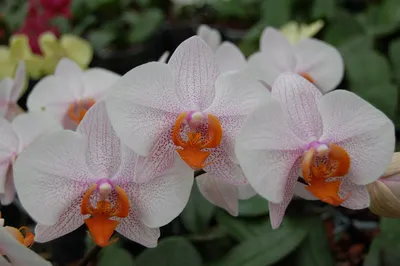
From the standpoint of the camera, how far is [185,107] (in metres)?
0.48

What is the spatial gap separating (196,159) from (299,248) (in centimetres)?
29

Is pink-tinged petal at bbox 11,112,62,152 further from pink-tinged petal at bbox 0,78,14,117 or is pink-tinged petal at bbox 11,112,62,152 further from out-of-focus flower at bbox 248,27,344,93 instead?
out-of-focus flower at bbox 248,27,344,93

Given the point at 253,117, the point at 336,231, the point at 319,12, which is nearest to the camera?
the point at 253,117

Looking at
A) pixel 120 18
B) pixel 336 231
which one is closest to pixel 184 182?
pixel 336 231

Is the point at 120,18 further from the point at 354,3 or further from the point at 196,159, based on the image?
the point at 196,159

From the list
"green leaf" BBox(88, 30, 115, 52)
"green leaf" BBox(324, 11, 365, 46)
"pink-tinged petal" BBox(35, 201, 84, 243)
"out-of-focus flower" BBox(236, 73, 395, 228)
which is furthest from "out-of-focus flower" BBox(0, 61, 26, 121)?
"green leaf" BBox(88, 30, 115, 52)

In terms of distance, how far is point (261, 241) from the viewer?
670 millimetres

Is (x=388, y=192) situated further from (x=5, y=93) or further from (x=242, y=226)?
(x=5, y=93)

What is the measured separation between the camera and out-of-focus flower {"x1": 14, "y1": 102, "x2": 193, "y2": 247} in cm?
46

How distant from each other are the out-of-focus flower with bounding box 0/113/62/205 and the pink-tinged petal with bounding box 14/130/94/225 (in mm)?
112

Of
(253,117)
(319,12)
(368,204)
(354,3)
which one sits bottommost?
(354,3)

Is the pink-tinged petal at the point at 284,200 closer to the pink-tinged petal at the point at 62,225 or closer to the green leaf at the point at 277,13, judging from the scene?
the pink-tinged petal at the point at 62,225

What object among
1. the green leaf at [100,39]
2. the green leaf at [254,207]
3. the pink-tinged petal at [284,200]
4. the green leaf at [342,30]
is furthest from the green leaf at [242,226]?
the green leaf at [100,39]

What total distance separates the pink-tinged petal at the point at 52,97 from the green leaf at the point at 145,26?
96 cm
